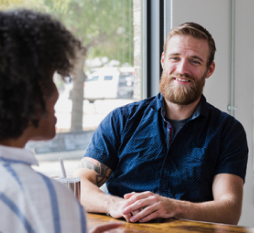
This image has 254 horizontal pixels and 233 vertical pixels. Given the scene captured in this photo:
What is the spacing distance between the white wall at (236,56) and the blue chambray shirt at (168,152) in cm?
124

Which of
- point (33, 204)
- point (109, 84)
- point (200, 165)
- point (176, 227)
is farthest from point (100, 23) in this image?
point (33, 204)

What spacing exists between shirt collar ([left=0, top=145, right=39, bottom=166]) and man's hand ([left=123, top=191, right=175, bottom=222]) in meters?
0.76

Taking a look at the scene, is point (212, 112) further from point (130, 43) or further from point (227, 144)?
point (130, 43)

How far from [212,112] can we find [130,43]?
1.14 metres

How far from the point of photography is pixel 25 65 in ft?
2.13

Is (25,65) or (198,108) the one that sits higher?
(25,65)

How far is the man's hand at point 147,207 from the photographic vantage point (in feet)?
4.46

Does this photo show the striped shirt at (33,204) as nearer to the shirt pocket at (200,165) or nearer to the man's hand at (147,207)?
the man's hand at (147,207)

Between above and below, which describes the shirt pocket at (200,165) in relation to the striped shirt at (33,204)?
below

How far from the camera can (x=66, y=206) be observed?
0.62 metres

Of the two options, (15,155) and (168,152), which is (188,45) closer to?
(168,152)

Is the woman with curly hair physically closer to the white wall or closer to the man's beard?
the man's beard

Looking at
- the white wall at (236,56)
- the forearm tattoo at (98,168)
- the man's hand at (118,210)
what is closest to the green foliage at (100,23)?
the white wall at (236,56)

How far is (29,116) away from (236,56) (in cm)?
296
